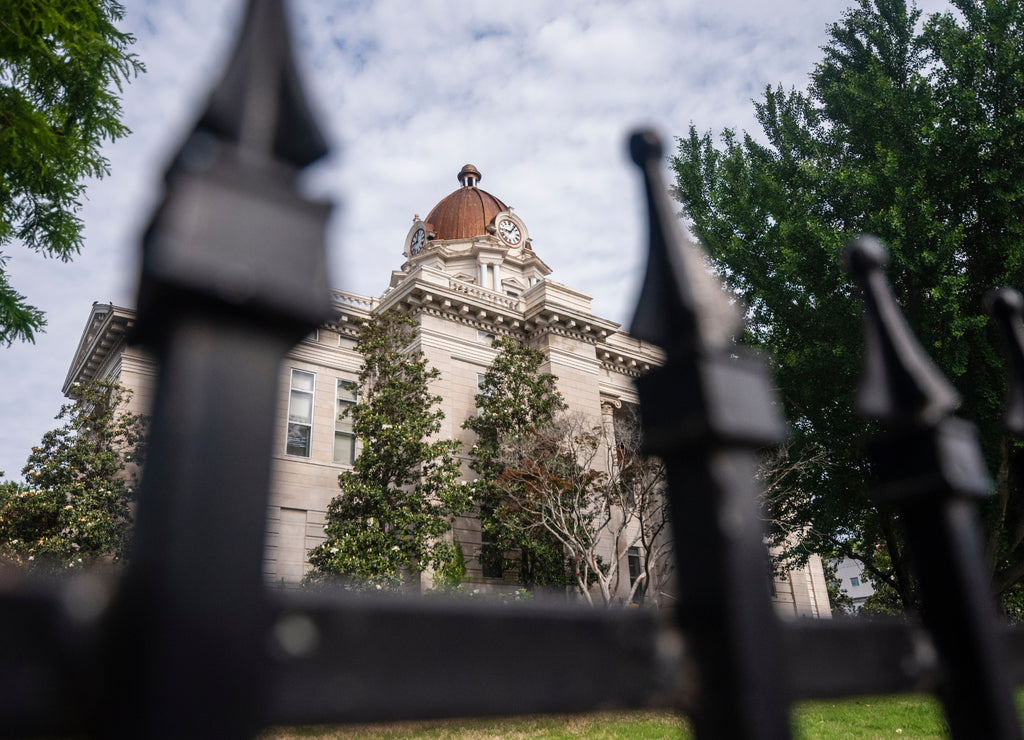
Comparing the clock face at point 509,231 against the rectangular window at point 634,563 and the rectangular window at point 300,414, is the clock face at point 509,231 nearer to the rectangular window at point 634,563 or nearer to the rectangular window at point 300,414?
the rectangular window at point 300,414

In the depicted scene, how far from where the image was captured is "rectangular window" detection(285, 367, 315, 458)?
20312 millimetres

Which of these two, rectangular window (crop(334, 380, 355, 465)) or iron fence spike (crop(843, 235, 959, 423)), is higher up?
rectangular window (crop(334, 380, 355, 465))

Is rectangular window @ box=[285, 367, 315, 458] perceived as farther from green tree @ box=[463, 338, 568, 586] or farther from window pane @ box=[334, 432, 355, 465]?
green tree @ box=[463, 338, 568, 586]

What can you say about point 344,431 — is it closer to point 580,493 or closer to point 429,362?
point 429,362

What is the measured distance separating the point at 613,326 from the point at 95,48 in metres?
19.6

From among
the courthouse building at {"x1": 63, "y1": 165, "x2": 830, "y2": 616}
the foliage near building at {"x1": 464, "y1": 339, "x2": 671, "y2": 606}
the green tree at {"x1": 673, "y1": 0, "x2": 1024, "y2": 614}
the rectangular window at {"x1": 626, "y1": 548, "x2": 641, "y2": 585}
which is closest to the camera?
the green tree at {"x1": 673, "y1": 0, "x2": 1024, "y2": 614}

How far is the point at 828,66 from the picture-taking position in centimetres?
1520

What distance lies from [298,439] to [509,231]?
23.6 meters

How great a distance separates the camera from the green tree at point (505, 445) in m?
18.4

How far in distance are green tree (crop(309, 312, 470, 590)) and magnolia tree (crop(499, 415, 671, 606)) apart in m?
1.81

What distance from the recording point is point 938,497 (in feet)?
4.64

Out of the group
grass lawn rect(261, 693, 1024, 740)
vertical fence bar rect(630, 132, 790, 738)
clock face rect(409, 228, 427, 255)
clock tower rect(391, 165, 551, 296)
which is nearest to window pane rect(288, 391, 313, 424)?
Answer: grass lawn rect(261, 693, 1024, 740)

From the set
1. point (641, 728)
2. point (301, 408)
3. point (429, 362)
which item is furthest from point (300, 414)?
point (641, 728)

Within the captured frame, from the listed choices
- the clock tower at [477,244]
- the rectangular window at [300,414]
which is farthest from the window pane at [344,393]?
the clock tower at [477,244]
